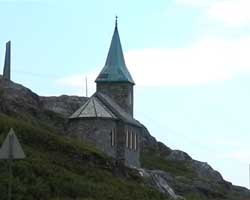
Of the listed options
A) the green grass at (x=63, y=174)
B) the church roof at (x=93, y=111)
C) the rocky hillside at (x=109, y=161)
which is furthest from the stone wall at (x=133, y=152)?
the green grass at (x=63, y=174)

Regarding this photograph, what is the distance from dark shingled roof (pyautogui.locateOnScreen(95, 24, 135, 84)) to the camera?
8875 cm

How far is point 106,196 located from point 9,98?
41.0 metres

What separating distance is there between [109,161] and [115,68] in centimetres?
4204

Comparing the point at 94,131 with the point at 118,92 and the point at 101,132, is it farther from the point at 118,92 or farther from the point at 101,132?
the point at 118,92

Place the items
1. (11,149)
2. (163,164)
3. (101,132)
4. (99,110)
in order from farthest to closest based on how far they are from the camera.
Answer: (163,164) < (99,110) < (101,132) < (11,149)

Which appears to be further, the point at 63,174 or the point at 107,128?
the point at 107,128

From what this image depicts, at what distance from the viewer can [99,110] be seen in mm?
74188

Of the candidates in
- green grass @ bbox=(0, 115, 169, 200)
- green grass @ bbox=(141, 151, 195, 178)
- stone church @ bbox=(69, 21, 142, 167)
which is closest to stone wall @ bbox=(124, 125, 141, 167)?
stone church @ bbox=(69, 21, 142, 167)

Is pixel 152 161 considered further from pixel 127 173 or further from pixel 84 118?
pixel 127 173

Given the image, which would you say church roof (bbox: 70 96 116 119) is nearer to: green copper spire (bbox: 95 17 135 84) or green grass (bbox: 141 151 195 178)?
green copper spire (bbox: 95 17 135 84)

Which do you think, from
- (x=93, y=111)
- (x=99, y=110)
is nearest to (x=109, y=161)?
(x=93, y=111)

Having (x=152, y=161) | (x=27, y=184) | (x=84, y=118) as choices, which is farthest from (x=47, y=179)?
(x=152, y=161)

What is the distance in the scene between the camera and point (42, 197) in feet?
103

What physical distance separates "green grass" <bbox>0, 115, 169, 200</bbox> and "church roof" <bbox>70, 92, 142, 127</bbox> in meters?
23.1
